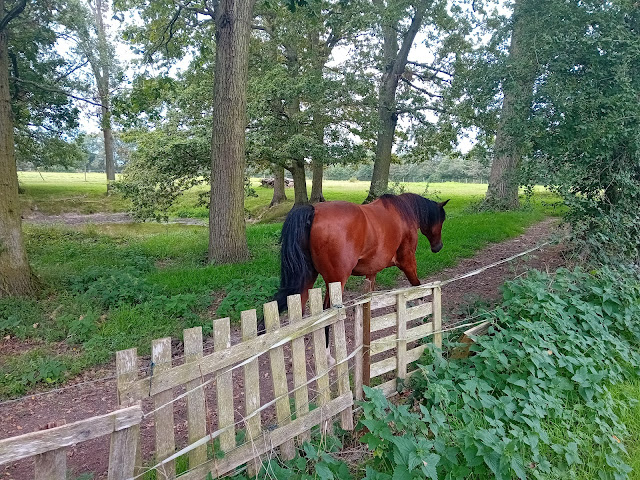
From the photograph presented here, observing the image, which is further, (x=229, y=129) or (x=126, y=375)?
(x=229, y=129)

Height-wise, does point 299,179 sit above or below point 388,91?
below

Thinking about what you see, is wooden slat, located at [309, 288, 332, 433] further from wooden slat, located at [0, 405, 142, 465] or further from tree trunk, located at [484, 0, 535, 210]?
tree trunk, located at [484, 0, 535, 210]

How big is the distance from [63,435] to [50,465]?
174mm

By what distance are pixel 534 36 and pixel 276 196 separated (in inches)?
611

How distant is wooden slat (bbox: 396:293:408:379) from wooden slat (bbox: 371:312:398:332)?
6cm

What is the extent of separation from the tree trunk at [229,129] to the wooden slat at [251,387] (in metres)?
6.18

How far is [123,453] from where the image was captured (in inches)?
87.4

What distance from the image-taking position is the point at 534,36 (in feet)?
20.4

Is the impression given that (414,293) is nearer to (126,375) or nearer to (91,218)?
(126,375)

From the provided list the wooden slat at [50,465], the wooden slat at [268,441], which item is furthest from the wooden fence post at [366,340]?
the wooden slat at [50,465]

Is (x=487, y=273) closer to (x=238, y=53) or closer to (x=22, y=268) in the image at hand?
(x=238, y=53)

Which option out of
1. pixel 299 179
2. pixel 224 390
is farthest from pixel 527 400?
pixel 299 179

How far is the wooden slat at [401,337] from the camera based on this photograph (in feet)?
12.4

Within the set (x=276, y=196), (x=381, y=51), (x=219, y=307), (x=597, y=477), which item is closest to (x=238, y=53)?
(x=219, y=307)
